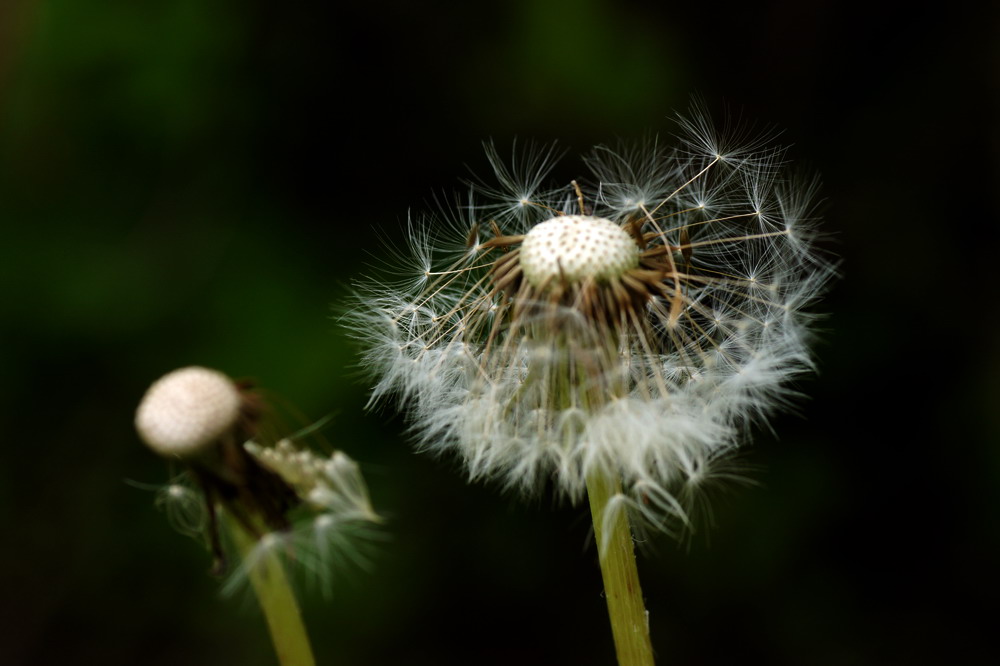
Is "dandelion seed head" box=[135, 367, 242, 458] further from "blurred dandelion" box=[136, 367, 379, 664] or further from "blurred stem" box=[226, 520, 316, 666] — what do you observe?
"blurred stem" box=[226, 520, 316, 666]

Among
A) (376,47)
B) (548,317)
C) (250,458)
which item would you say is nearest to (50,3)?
(376,47)

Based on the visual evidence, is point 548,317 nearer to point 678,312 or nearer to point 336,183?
point 678,312

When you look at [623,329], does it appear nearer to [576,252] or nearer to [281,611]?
[576,252]

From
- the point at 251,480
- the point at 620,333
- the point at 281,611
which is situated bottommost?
the point at 281,611

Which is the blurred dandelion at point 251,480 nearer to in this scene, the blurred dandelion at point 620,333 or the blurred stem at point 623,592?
the blurred dandelion at point 620,333

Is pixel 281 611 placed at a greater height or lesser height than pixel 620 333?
lesser

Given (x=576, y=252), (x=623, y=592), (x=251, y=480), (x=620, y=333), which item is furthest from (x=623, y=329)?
(x=251, y=480)
